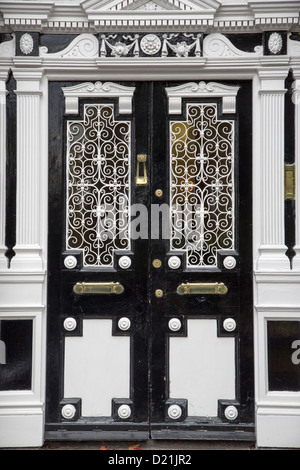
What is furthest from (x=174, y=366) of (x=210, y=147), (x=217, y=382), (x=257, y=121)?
(x=257, y=121)

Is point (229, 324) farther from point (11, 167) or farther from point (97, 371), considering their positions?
point (11, 167)

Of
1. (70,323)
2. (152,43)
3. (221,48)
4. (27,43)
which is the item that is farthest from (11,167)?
(221,48)

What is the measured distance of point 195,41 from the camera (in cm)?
404

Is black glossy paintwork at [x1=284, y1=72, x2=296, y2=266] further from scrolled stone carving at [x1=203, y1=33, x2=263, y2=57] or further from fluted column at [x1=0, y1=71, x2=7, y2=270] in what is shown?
fluted column at [x1=0, y1=71, x2=7, y2=270]

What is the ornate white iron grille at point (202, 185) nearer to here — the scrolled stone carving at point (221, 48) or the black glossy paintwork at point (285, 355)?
the scrolled stone carving at point (221, 48)

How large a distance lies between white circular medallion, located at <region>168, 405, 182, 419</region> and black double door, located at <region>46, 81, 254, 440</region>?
0.01 metres

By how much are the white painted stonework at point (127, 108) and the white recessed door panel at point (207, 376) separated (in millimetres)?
18

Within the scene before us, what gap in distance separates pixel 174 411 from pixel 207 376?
38cm

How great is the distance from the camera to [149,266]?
4.18 meters

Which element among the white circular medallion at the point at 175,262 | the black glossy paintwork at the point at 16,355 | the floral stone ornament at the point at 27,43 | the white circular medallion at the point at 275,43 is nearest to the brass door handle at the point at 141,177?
the white circular medallion at the point at 175,262

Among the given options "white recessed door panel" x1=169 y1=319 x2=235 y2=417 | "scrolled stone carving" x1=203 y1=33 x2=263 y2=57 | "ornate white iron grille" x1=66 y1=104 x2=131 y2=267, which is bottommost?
"white recessed door panel" x1=169 y1=319 x2=235 y2=417

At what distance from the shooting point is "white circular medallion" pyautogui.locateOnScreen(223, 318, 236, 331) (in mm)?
4121

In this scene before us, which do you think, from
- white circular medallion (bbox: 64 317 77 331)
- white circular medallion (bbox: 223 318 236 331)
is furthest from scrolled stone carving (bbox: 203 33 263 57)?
white circular medallion (bbox: 64 317 77 331)

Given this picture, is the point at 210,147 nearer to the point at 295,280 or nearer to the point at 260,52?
the point at 260,52
